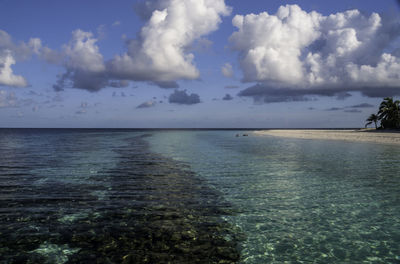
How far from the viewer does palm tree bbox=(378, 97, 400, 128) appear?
9688 centimetres

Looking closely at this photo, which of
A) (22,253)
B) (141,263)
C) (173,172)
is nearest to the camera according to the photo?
(141,263)

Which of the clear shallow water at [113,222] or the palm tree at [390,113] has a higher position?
the palm tree at [390,113]

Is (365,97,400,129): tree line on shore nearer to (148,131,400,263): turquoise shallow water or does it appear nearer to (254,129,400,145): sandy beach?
(254,129,400,145): sandy beach

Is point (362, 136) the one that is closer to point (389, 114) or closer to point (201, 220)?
point (389, 114)

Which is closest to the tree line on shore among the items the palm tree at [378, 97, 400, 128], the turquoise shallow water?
the palm tree at [378, 97, 400, 128]

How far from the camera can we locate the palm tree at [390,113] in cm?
9688

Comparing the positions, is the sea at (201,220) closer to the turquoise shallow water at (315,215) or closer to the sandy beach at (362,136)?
the turquoise shallow water at (315,215)

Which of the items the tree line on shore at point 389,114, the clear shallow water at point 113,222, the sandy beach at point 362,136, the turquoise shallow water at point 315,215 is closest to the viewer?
the clear shallow water at point 113,222

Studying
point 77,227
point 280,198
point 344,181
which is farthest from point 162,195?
point 344,181

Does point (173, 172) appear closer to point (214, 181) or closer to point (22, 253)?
point (214, 181)

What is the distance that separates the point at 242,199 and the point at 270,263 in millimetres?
5989

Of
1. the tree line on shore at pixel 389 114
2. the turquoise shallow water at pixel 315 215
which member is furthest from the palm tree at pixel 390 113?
the turquoise shallow water at pixel 315 215

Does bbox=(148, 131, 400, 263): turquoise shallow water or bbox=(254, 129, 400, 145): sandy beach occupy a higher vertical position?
bbox=(254, 129, 400, 145): sandy beach

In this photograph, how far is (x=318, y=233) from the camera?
30.0 ft
